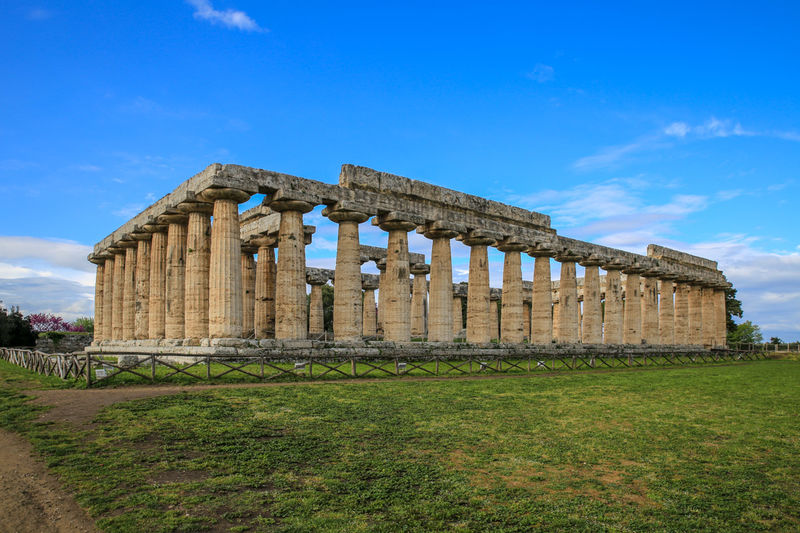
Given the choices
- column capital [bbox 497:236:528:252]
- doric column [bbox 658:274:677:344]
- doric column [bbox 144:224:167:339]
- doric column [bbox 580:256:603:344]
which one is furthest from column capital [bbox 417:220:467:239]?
doric column [bbox 658:274:677:344]

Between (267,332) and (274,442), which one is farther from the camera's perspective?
(267,332)

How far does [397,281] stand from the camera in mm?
33688

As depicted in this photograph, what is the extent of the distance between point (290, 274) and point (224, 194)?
535 centimetres

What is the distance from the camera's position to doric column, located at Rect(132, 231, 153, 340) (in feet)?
120

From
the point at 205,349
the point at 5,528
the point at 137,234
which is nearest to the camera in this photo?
the point at 5,528

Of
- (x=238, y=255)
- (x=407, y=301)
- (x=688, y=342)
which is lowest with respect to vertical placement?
(x=688, y=342)

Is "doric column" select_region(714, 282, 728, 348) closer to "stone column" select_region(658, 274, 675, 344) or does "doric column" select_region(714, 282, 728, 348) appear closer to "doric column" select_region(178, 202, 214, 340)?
"stone column" select_region(658, 274, 675, 344)

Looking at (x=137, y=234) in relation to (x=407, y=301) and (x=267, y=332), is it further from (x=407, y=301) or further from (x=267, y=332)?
(x=407, y=301)

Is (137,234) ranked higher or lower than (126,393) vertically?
higher

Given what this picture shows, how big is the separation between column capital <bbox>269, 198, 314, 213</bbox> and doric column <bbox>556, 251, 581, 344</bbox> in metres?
23.1

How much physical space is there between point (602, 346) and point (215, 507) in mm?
41837

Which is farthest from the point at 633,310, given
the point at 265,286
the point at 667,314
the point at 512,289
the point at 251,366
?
the point at 251,366

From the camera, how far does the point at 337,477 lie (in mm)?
10461

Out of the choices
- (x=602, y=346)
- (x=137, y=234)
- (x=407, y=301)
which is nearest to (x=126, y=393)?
(x=407, y=301)
